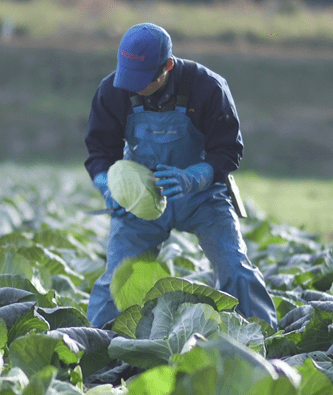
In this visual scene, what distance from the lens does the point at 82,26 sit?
44656 millimetres

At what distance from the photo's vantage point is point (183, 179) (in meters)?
3.34

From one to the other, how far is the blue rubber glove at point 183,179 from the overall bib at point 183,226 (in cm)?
21

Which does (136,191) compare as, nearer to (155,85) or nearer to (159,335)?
(155,85)

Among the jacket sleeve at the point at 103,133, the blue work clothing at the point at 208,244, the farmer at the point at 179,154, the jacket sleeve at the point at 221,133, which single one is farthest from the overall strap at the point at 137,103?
the blue work clothing at the point at 208,244

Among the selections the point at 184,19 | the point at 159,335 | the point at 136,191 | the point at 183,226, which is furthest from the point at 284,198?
the point at 184,19

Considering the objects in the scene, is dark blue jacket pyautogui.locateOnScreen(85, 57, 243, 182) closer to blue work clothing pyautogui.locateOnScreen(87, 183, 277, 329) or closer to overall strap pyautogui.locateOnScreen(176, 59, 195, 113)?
overall strap pyautogui.locateOnScreen(176, 59, 195, 113)

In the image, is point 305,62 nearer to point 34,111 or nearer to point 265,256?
point 34,111

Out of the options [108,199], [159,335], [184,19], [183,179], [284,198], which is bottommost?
Answer: [184,19]

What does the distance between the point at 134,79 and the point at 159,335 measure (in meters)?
1.29

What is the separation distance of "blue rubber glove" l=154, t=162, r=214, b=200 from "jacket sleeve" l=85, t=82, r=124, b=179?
1.50 feet

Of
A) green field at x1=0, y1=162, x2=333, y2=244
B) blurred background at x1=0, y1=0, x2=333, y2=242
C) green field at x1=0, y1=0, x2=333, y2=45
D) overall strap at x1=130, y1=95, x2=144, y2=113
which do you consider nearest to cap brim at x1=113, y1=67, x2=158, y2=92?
overall strap at x1=130, y1=95, x2=144, y2=113

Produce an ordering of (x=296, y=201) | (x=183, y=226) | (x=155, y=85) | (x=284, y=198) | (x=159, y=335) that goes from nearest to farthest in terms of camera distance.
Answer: (x=159, y=335) < (x=155, y=85) < (x=183, y=226) < (x=296, y=201) < (x=284, y=198)

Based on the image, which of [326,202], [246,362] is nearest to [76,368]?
[246,362]

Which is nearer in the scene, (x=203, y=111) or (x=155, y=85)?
(x=155, y=85)
